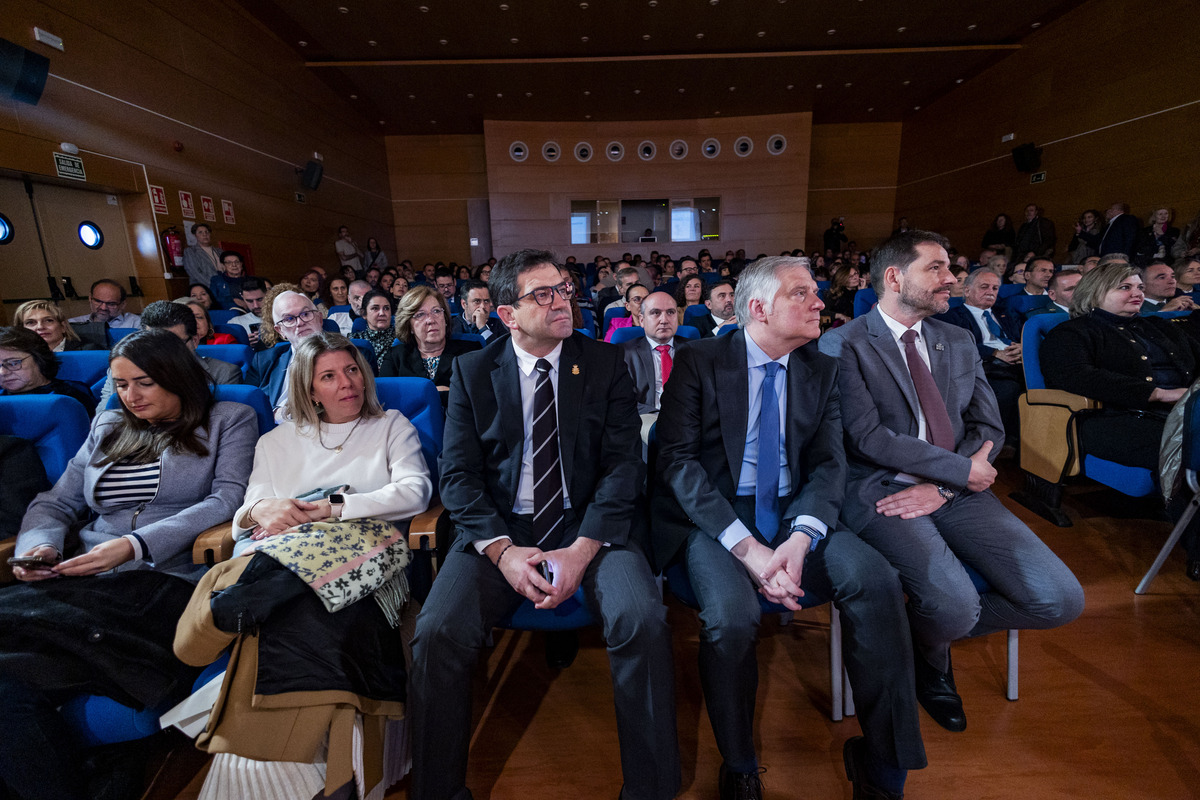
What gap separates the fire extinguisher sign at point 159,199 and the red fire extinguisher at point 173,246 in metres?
0.20

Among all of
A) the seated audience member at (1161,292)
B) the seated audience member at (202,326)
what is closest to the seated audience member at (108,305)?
the seated audience member at (202,326)

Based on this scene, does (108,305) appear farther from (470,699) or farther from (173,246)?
(470,699)

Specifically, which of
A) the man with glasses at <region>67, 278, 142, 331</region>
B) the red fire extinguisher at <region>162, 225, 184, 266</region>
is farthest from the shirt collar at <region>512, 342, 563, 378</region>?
the red fire extinguisher at <region>162, 225, 184, 266</region>

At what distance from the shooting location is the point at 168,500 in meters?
1.60

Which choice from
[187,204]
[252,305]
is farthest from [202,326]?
[187,204]

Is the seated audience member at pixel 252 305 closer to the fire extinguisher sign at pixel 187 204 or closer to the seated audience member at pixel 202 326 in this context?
the seated audience member at pixel 202 326

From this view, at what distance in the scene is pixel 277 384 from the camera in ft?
8.11

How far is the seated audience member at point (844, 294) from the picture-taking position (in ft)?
16.3

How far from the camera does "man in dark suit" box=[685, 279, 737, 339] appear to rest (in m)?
3.66

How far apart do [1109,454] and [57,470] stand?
3917 millimetres

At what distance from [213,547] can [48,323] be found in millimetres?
2664

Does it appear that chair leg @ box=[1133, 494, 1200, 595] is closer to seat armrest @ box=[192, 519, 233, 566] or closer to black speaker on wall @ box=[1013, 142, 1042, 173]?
seat armrest @ box=[192, 519, 233, 566]

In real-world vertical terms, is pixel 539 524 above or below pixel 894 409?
below

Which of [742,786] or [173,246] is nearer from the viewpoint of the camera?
[742,786]
